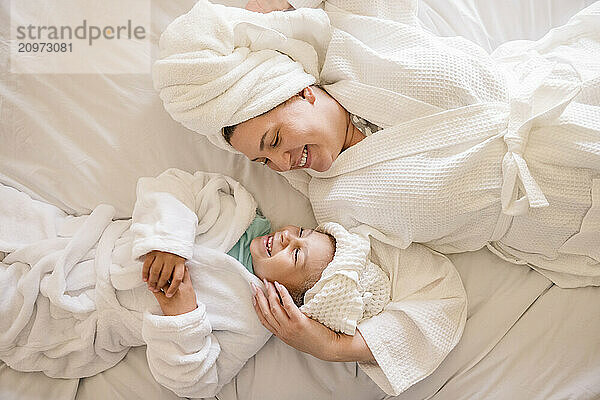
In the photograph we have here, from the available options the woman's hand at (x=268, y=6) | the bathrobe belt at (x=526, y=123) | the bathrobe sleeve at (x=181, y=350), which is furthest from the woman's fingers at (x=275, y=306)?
the woman's hand at (x=268, y=6)

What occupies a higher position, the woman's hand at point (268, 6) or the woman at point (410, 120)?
the woman's hand at point (268, 6)

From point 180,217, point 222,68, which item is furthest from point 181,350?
point 222,68

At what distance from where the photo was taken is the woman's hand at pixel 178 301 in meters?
1.28

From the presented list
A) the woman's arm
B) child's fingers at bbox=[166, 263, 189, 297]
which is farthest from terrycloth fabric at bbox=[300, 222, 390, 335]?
child's fingers at bbox=[166, 263, 189, 297]

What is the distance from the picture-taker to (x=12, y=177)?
146cm

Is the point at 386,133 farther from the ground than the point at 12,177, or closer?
farther from the ground

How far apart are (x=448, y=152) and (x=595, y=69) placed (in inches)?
14.4

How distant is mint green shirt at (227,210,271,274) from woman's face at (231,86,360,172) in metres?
0.16

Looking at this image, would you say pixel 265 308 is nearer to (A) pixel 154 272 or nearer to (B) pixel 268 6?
(A) pixel 154 272

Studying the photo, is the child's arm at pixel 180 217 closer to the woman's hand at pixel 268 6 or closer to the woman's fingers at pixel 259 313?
the woman's fingers at pixel 259 313

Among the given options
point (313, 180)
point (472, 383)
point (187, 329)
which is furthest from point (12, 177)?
point (472, 383)

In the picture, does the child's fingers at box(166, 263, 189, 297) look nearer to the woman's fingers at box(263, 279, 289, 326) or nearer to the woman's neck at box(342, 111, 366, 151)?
the woman's fingers at box(263, 279, 289, 326)

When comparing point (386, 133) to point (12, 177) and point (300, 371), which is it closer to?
point (300, 371)

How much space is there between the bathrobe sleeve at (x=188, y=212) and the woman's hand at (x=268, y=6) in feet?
1.29
